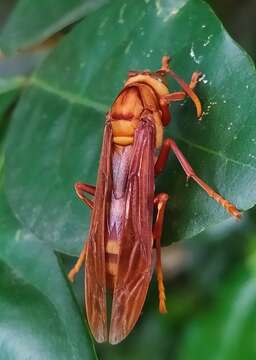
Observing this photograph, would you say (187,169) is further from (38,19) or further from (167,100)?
(38,19)

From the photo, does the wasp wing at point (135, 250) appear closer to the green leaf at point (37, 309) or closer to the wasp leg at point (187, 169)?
the wasp leg at point (187, 169)

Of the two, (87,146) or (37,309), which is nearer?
(37,309)

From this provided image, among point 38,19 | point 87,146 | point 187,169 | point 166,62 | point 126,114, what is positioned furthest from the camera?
point 38,19

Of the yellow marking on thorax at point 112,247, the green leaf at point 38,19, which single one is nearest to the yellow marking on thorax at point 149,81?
the yellow marking on thorax at point 112,247

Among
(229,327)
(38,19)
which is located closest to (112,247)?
(38,19)

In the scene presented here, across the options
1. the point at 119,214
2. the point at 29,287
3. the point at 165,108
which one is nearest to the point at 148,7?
the point at 165,108

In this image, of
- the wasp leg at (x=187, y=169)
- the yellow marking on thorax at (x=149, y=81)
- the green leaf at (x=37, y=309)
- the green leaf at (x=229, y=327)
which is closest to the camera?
the wasp leg at (x=187, y=169)

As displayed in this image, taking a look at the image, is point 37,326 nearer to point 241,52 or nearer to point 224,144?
point 224,144

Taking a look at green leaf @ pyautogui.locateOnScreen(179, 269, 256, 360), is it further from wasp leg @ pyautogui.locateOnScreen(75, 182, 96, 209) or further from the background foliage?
wasp leg @ pyautogui.locateOnScreen(75, 182, 96, 209)
